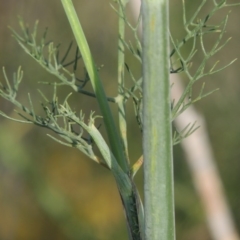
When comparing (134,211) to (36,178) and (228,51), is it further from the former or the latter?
(228,51)

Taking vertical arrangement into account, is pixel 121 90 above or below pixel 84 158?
above

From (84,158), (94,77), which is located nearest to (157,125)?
(94,77)

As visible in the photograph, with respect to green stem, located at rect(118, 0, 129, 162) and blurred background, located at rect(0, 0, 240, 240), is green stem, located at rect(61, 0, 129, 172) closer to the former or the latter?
green stem, located at rect(118, 0, 129, 162)

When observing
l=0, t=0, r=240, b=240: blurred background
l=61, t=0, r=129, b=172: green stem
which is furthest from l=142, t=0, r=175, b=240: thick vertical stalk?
l=0, t=0, r=240, b=240: blurred background

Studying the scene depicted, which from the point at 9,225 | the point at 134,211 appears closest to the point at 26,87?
the point at 9,225

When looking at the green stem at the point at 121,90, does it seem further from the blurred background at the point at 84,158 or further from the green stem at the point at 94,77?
the blurred background at the point at 84,158

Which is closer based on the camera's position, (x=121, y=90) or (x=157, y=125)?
(x=157, y=125)

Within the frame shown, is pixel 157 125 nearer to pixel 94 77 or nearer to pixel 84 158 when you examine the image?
pixel 94 77
